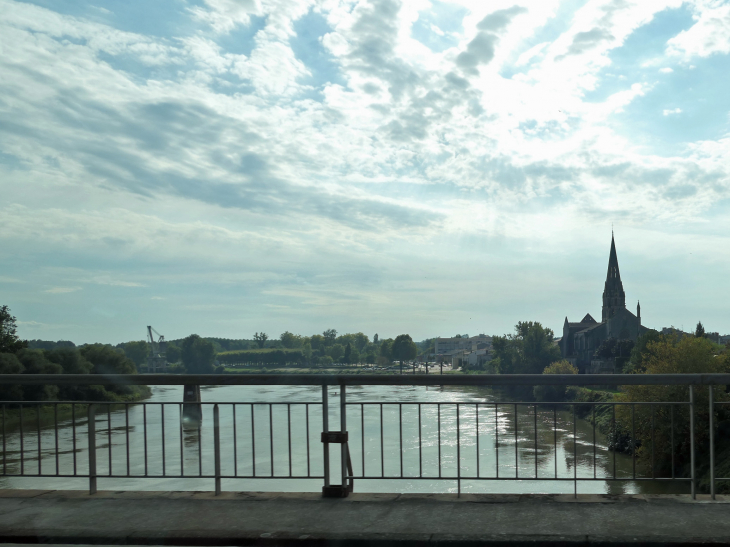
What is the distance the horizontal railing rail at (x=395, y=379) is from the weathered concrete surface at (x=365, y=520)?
894 mm

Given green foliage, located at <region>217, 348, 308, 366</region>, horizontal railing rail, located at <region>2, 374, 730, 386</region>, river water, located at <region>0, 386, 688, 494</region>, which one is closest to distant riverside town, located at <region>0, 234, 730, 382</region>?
green foliage, located at <region>217, 348, 308, 366</region>

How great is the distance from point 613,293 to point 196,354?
78156 mm

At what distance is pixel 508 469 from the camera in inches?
1164

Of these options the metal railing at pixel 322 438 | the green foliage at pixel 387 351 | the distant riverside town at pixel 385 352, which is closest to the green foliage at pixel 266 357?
the distant riverside town at pixel 385 352

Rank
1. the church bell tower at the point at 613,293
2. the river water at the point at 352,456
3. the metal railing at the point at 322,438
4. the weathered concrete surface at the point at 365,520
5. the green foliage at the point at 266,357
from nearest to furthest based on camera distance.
Result: the weathered concrete surface at the point at 365,520, the metal railing at the point at 322,438, the river water at the point at 352,456, the church bell tower at the point at 613,293, the green foliage at the point at 266,357

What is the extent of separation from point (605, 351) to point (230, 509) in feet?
313

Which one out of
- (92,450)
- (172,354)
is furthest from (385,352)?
(92,450)

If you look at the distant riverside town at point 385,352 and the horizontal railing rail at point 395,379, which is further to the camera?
the distant riverside town at point 385,352

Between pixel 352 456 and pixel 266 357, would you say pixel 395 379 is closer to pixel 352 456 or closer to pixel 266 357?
pixel 352 456

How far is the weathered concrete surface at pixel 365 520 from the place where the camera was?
13.2ft

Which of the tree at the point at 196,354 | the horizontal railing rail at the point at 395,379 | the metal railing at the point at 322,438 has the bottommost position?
the tree at the point at 196,354

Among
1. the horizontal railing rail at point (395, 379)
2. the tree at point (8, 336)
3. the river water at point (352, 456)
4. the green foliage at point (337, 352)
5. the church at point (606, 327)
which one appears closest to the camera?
the horizontal railing rail at point (395, 379)

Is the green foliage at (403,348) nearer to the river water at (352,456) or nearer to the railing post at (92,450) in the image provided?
the river water at (352,456)

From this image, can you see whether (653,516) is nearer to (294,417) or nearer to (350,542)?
(350,542)
